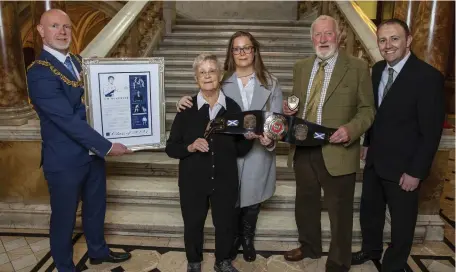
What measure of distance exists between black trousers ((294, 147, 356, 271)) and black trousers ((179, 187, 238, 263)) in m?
0.55

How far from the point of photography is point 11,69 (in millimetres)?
3785

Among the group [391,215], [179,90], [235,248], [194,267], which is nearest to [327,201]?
[391,215]

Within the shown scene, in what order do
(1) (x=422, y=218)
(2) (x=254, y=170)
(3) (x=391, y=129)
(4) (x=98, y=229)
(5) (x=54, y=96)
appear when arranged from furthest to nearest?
(1) (x=422, y=218) < (4) (x=98, y=229) < (2) (x=254, y=170) < (3) (x=391, y=129) < (5) (x=54, y=96)

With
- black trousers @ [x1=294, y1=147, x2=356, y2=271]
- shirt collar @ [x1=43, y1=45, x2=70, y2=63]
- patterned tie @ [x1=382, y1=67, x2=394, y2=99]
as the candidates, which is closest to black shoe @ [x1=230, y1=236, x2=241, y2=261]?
black trousers @ [x1=294, y1=147, x2=356, y2=271]

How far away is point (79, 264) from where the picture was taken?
3.08m

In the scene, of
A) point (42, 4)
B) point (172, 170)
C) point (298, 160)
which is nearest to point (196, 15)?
point (42, 4)

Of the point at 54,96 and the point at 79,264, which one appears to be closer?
the point at 54,96

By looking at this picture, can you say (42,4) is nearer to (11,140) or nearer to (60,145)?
(11,140)

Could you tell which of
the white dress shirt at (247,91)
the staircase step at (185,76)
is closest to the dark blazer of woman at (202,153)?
the white dress shirt at (247,91)

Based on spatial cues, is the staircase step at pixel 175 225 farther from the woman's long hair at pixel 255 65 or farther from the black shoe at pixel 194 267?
the woman's long hair at pixel 255 65

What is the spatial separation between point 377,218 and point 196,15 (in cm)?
693

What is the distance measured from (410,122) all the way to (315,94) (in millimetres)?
622

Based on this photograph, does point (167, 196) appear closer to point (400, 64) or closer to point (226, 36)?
point (400, 64)

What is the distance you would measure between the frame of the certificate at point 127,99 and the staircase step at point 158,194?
0.93 m
